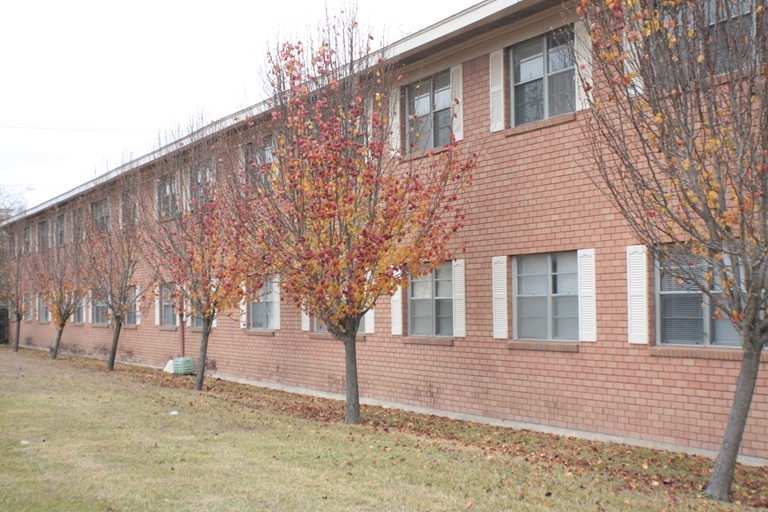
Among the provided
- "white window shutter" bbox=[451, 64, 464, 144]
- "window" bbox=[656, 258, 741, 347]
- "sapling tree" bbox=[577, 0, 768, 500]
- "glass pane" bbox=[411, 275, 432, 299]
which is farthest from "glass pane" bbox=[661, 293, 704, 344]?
"glass pane" bbox=[411, 275, 432, 299]

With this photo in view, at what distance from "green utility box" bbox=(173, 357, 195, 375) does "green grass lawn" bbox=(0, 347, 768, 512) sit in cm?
854

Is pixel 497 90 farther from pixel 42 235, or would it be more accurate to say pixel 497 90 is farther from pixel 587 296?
pixel 42 235

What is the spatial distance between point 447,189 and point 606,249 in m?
3.61

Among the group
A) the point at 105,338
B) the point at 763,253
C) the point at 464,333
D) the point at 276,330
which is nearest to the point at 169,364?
the point at 276,330

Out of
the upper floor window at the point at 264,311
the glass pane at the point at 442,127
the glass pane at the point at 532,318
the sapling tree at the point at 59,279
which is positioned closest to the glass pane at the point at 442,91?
the glass pane at the point at 442,127

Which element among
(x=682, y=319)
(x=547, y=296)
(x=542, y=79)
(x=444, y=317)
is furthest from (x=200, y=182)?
(x=682, y=319)

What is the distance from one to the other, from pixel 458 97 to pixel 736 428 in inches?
319

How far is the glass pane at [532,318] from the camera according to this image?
13141 mm

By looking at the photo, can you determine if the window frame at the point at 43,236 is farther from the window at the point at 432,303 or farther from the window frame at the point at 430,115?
the window frame at the point at 430,115

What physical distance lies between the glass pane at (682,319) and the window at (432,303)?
439 centimetres

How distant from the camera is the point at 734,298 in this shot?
26.0 ft

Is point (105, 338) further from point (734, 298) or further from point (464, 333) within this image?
point (734, 298)

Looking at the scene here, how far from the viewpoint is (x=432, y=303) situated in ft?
50.3

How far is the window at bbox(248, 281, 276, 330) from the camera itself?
2058 centimetres
